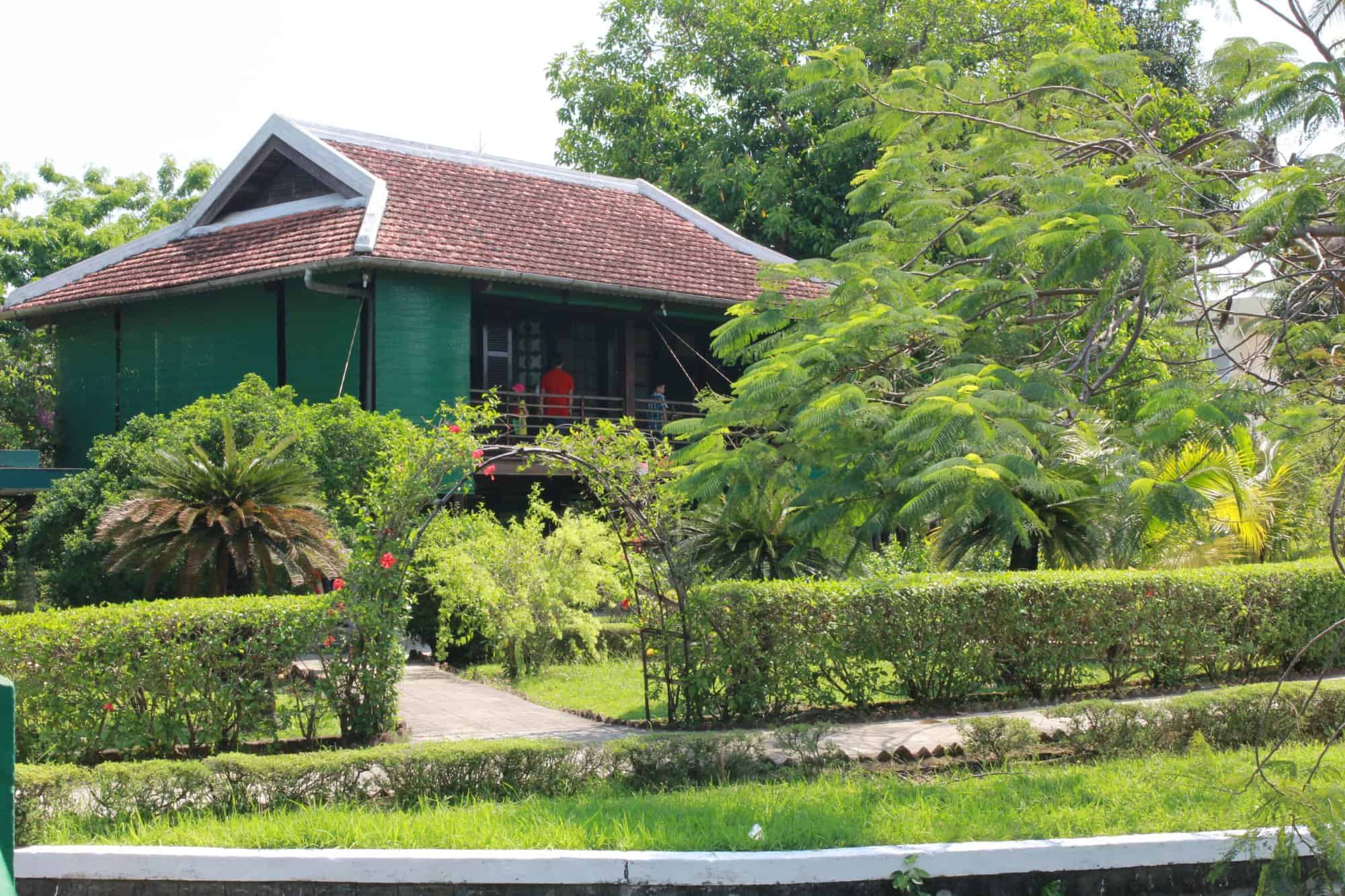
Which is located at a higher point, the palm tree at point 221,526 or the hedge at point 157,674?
the palm tree at point 221,526

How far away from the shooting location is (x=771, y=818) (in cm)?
642

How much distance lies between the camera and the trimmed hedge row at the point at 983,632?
966 cm

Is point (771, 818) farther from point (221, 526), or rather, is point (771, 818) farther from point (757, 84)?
point (757, 84)

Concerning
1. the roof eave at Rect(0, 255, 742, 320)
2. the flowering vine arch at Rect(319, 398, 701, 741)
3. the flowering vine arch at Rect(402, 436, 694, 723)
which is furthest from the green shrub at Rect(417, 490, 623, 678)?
the roof eave at Rect(0, 255, 742, 320)

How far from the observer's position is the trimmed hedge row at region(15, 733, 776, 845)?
22.2 feet

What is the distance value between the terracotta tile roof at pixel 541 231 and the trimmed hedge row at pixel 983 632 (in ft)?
28.4

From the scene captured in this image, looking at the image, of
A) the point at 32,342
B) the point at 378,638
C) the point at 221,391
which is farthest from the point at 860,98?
the point at 32,342

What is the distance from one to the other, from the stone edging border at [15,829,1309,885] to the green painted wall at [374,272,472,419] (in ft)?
36.3

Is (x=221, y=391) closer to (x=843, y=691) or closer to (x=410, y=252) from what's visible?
(x=410, y=252)

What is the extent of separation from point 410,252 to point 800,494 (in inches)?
372

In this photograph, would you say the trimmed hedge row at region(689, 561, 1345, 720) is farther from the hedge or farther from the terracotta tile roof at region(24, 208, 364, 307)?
the terracotta tile roof at region(24, 208, 364, 307)

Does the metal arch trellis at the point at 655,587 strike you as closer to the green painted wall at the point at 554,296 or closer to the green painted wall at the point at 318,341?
the green painted wall at the point at 554,296

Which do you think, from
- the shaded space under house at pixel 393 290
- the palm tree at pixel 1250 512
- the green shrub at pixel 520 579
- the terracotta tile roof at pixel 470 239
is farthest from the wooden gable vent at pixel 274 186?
the palm tree at pixel 1250 512

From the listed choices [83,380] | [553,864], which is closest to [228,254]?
[83,380]
